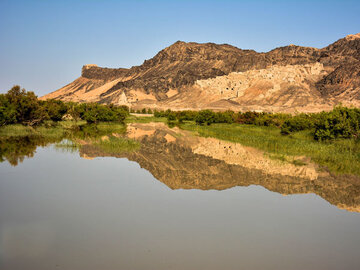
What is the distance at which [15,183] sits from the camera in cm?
1245

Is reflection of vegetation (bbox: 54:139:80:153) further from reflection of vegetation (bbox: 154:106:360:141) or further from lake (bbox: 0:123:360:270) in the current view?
reflection of vegetation (bbox: 154:106:360:141)

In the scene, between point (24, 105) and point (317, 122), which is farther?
point (24, 105)

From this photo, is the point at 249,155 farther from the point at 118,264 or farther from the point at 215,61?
the point at 215,61

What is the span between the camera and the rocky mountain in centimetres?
11862

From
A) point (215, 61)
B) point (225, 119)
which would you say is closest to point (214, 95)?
point (215, 61)

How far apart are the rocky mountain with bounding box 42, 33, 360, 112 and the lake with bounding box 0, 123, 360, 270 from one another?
3675 inches

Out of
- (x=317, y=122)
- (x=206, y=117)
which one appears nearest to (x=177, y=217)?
(x=317, y=122)

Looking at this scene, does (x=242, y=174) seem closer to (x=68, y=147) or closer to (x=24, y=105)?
(x=68, y=147)

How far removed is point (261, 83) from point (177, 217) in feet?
429

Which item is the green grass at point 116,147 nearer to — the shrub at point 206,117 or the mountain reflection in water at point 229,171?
the mountain reflection in water at point 229,171

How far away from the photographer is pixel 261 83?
440 feet

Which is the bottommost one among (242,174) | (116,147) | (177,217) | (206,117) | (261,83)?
(177,217)

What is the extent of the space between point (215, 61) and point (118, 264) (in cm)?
19608

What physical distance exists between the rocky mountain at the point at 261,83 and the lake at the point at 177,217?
93.3m
